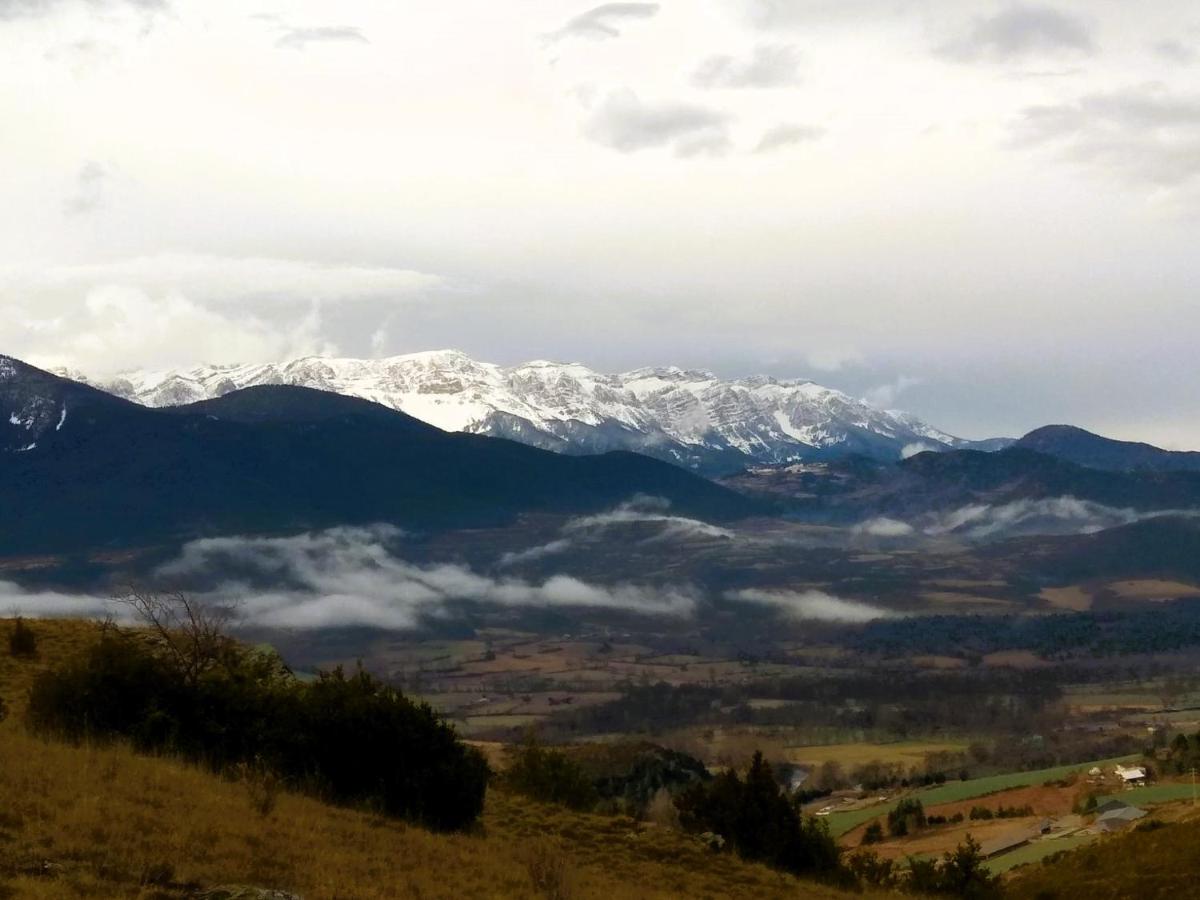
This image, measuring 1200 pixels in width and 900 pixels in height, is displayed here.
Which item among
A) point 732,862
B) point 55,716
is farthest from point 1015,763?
point 55,716

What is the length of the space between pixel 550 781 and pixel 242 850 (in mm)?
21082

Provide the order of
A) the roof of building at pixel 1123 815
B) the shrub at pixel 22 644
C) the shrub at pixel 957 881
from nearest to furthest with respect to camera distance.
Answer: the shrub at pixel 22 644 → the shrub at pixel 957 881 → the roof of building at pixel 1123 815

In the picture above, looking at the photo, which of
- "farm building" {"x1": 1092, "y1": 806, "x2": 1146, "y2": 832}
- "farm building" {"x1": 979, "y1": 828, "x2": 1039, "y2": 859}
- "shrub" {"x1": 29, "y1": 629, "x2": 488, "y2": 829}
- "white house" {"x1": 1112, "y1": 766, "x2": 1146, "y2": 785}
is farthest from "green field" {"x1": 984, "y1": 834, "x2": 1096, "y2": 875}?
"shrub" {"x1": 29, "y1": 629, "x2": 488, "y2": 829}

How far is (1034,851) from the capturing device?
205ft

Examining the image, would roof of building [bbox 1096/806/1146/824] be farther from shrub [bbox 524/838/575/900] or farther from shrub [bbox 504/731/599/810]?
shrub [bbox 524/838/575/900]

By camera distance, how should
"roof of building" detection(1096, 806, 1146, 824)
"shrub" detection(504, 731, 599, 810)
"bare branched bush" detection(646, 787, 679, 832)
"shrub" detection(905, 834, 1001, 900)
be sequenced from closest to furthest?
"shrub" detection(905, 834, 1001, 900) → "shrub" detection(504, 731, 599, 810) → "bare branched bush" detection(646, 787, 679, 832) → "roof of building" detection(1096, 806, 1146, 824)

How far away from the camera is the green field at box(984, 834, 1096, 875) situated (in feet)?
193

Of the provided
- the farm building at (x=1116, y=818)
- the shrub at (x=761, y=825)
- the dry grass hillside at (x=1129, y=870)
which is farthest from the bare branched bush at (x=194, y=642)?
the farm building at (x=1116, y=818)

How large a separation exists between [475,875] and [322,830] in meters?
2.78

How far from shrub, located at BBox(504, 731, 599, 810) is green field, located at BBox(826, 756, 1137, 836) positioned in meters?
57.1

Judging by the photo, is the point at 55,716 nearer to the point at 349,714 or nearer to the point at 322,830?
the point at 349,714

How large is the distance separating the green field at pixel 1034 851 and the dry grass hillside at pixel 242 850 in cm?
3666

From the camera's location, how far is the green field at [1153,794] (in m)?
72.0

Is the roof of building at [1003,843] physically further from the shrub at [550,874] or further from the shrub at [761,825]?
the shrub at [550,874]
